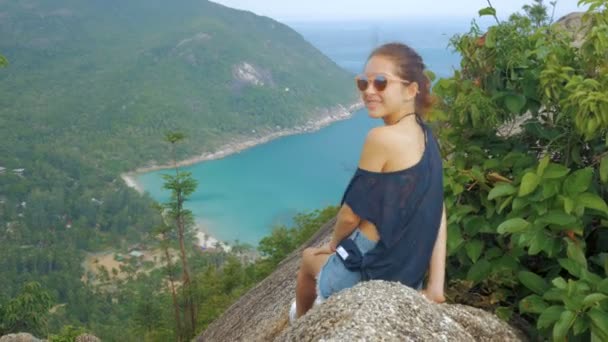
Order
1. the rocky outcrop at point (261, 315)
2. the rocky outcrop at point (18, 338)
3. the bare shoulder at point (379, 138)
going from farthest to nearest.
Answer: the rocky outcrop at point (18, 338) → the rocky outcrop at point (261, 315) → the bare shoulder at point (379, 138)

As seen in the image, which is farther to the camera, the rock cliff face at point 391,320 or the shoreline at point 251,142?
the shoreline at point 251,142

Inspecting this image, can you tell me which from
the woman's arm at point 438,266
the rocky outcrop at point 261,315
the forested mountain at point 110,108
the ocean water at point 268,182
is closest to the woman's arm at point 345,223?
the woman's arm at point 438,266

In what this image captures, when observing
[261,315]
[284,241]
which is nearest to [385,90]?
[261,315]

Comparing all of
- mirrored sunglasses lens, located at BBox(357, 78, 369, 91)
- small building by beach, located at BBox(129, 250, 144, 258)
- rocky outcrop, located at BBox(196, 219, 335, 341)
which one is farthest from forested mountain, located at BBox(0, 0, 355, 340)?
mirrored sunglasses lens, located at BBox(357, 78, 369, 91)

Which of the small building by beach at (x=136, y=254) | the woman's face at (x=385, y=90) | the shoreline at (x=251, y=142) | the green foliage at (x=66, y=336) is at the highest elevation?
the woman's face at (x=385, y=90)

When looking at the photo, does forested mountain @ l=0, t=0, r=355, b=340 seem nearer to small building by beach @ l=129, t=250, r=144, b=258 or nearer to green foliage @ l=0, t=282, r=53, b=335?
green foliage @ l=0, t=282, r=53, b=335

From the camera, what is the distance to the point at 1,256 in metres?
45.9

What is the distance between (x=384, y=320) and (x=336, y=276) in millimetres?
417

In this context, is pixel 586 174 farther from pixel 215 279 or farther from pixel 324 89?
pixel 324 89

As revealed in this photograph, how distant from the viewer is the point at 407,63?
6.89ft

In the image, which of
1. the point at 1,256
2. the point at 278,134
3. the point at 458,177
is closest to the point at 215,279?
the point at 458,177

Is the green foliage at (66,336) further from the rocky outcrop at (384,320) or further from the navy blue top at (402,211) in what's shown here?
the navy blue top at (402,211)

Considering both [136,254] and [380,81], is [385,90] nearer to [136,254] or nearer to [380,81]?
[380,81]

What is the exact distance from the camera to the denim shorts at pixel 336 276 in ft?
7.25
